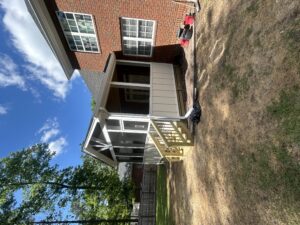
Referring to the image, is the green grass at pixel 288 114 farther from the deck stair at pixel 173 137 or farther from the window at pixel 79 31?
the window at pixel 79 31

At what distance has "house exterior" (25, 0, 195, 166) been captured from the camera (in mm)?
9117

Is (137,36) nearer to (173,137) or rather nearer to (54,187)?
(173,137)

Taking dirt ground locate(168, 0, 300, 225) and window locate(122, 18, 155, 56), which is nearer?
dirt ground locate(168, 0, 300, 225)

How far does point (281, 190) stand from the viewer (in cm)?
355

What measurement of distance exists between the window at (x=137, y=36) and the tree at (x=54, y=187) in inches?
378

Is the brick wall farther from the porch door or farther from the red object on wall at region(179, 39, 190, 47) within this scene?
the porch door

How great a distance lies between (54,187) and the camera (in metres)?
15.4

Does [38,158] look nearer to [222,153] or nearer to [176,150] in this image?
[176,150]

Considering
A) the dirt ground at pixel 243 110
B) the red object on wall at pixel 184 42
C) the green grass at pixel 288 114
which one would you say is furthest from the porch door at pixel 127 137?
the green grass at pixel 288 114

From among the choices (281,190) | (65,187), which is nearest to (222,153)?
(281,190)

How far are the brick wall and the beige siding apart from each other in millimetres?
861

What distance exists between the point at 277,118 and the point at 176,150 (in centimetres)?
632

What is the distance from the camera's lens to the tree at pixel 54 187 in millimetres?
14312

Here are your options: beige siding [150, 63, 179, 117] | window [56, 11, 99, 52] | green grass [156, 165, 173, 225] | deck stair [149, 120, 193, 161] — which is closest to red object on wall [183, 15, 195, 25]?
beige siding [150, 63, 179, 117]
